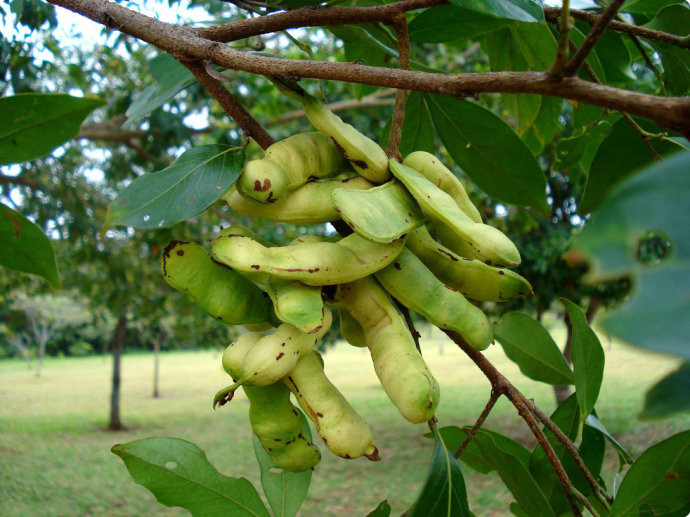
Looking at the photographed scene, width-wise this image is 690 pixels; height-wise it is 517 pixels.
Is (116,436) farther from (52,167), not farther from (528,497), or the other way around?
(528,497)

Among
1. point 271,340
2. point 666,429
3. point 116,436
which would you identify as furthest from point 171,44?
point 116,436

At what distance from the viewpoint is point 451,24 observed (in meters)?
0.83

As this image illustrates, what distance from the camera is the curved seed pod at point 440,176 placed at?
2.10ft

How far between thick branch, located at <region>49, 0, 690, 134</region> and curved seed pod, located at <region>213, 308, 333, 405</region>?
8.7 inches

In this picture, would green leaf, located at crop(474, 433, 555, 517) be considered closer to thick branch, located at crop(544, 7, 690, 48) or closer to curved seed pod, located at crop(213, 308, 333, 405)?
curved seed pod, located at crop(213, 308, 333, 405)

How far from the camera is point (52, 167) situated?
17.3 feet

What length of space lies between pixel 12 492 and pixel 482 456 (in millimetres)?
5319

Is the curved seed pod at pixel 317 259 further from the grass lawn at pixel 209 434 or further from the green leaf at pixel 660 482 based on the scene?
the green leaf at pixel 660 482

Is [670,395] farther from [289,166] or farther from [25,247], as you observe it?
[25,247]

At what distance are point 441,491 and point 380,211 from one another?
31cm

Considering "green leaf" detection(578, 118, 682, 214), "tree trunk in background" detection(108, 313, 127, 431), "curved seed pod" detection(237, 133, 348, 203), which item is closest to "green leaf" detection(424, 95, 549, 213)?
"green leaf" detection(578, 118, 682, 214)

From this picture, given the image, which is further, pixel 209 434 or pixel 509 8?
pixel 209 434

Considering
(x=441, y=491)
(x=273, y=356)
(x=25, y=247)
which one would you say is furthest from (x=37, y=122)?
A: (x=441, y=491)

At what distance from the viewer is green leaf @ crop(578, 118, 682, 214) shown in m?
0.83
